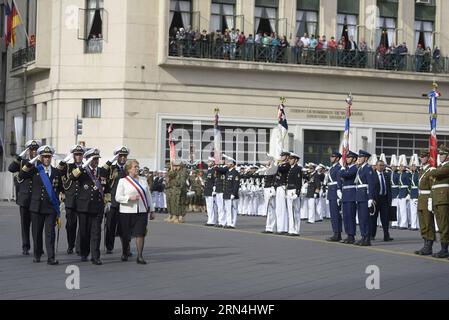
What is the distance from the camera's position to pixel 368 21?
46656mm

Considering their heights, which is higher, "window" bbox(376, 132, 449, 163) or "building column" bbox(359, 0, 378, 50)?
"building column" bbox(359, 0, 378, 50)

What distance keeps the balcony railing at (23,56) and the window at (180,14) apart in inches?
313

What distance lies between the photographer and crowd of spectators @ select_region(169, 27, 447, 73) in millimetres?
43281

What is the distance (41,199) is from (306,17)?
1225 inches

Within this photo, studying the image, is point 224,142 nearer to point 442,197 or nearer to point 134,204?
point 442,197

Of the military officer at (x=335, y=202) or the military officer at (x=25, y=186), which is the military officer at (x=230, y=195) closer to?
the military officer at (x=335, y=202)

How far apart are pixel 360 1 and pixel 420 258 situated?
98.4 feet

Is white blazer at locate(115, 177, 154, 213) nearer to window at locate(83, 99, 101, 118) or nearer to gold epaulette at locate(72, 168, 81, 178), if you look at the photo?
gold epaulette at locate(72, 168, 81, 178)

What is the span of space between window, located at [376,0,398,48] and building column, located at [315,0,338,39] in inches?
87.6

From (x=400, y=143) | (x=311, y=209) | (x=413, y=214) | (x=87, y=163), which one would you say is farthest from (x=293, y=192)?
(x=400, y=143)

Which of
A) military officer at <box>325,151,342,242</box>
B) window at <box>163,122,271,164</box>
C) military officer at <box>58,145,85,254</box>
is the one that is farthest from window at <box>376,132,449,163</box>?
military officer at <box>58,145,85,254</box>
